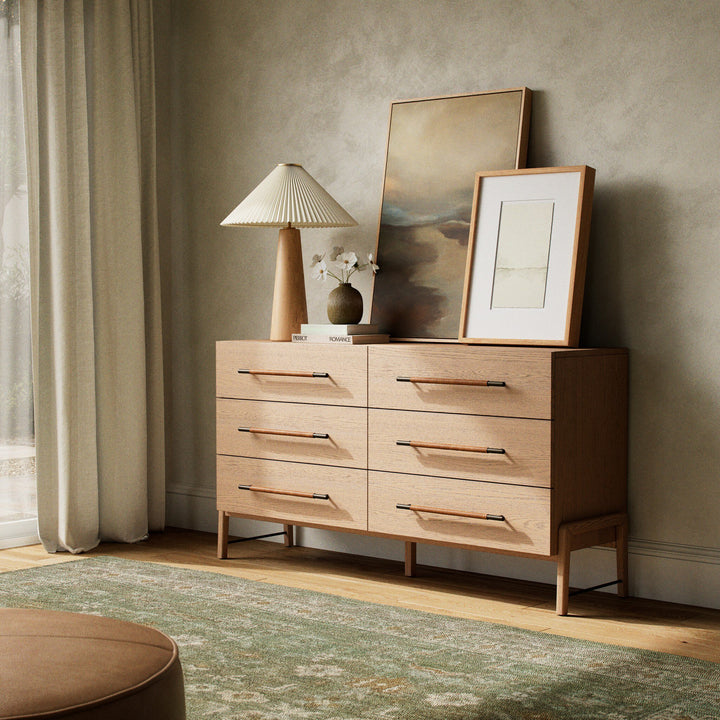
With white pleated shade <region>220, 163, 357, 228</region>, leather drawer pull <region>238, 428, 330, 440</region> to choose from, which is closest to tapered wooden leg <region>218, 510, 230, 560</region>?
leather drawer pull <region>238, 428, 330, 440</region>

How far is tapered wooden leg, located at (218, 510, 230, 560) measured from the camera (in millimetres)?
3715

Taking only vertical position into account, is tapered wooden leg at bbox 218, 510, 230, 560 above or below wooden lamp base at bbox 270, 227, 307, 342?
below

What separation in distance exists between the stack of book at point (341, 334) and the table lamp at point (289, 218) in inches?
5.2

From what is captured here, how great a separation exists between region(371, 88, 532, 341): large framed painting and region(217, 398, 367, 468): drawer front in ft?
1.38

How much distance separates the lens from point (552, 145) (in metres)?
3.33

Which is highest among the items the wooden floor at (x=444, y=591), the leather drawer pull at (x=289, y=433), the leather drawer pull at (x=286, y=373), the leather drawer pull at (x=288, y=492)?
the leather drawer pull at (x=286, y=373)

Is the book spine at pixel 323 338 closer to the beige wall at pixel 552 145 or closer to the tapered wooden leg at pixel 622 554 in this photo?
the beige wall at pixel 552 145

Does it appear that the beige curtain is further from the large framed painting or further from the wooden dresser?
the large framed painting

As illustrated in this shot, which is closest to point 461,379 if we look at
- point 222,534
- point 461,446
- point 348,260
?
point 461,446

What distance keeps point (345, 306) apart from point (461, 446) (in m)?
0.73

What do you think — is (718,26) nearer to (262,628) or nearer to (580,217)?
(580,217)

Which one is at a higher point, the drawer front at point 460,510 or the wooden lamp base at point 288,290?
the wooden lamp base at point 288,290

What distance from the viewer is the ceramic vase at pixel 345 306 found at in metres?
3.53

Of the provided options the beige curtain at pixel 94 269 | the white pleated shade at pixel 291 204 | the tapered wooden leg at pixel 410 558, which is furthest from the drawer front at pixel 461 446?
the beige curtain at pixel 94 269
